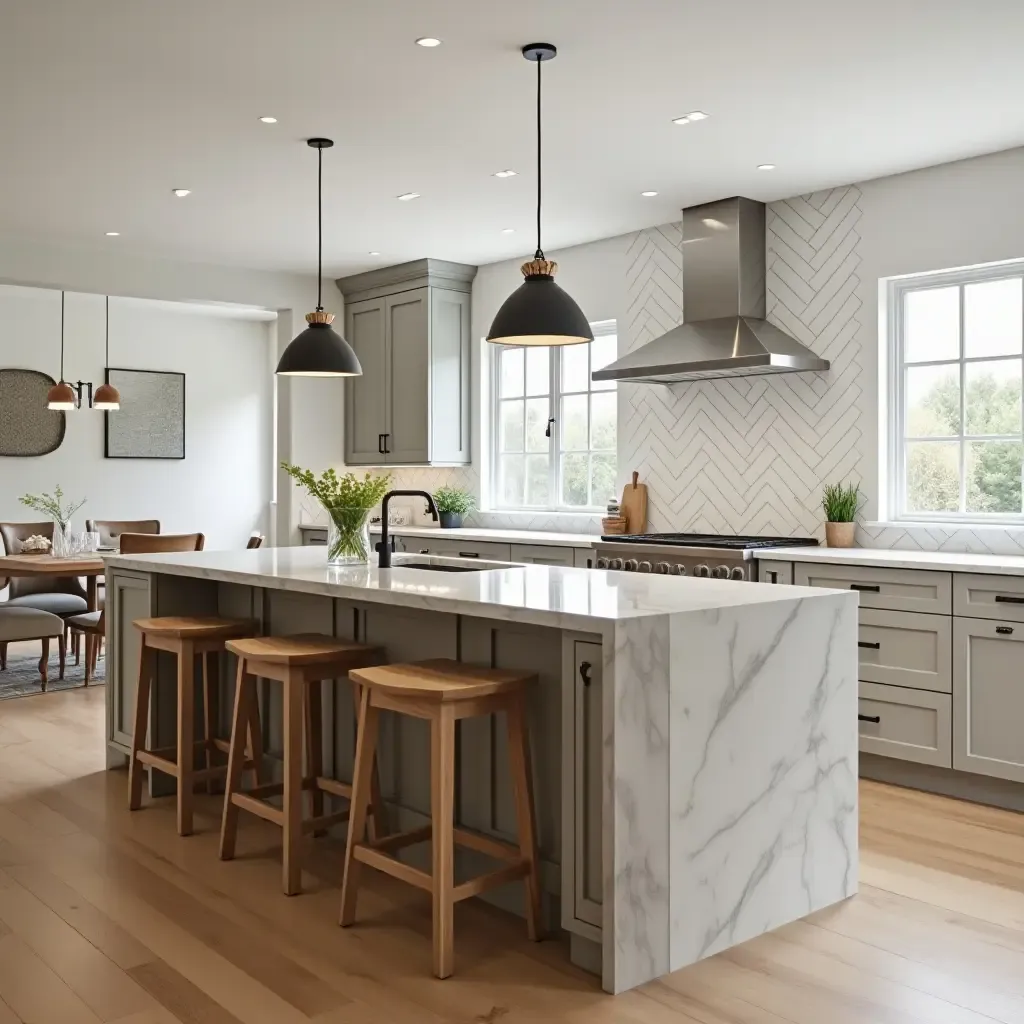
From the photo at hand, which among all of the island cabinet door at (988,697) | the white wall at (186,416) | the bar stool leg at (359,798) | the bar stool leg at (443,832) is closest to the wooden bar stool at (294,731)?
the bar stool leg at (359,798)

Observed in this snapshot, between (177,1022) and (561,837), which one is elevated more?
(561,837)

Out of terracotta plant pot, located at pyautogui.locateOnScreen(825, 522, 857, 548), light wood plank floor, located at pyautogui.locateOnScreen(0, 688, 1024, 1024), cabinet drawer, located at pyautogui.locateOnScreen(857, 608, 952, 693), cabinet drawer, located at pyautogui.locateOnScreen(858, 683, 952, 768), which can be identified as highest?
terracotta plant pot, located at pyautogui.locateOnScreen(825, 522, 857, 548)

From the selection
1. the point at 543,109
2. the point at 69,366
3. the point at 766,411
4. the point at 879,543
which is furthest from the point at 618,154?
the point at 69,366

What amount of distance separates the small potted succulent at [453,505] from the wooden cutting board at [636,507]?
135 centimetres

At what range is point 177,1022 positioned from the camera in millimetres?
2291

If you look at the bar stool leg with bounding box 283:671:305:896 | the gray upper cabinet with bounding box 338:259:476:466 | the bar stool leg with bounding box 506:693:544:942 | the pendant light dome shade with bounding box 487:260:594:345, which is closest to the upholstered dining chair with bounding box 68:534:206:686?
the gray upper cabinet with bounding box 338:259:476:466

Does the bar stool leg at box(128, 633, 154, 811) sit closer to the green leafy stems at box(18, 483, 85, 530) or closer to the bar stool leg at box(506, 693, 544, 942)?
the bar stool leg at box(506, 693, 544, 942)

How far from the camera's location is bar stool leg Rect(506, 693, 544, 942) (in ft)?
8.98

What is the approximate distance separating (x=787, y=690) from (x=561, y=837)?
2.29ft

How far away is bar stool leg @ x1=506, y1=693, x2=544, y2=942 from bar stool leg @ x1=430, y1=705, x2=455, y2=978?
22 cm

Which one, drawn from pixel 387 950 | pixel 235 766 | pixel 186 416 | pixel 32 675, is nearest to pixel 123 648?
pixel 235 766

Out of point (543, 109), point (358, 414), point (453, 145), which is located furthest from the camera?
point (358, 414)

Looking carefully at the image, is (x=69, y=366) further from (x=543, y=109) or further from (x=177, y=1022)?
(x=177, y=1022)

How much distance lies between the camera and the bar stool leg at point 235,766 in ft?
10.9
